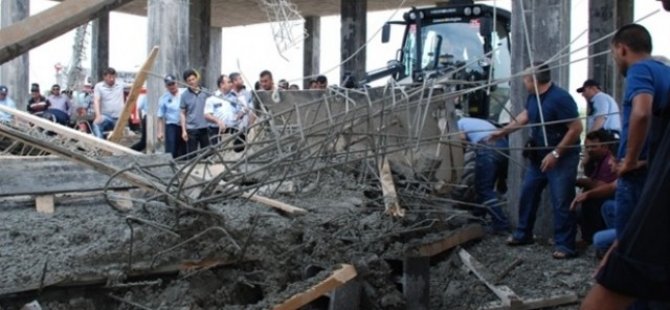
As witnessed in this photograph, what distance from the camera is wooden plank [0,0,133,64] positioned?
3.88 meters

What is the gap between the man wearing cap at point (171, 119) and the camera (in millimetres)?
10156

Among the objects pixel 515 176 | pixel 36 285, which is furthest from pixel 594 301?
pixel 515 176

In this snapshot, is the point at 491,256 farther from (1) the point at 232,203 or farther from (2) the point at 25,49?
(2) the point at 25,49

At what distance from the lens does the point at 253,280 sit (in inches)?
191

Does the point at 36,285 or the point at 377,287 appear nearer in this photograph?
the point at 36,285

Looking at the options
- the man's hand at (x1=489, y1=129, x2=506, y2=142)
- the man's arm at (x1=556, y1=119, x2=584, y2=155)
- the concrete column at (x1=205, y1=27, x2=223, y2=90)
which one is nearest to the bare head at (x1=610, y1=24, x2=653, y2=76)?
the man's arm at (x1=556, y1=119, x2=584, y2=155)

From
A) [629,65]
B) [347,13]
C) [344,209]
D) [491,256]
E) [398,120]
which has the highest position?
[347,13]

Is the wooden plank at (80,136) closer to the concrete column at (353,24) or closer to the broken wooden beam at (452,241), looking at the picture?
the broken wooden beam at (452,241)

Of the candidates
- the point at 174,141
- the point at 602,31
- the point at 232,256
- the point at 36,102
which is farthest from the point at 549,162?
the point at 36,102

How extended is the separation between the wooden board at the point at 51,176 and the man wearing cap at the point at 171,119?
4.38 m

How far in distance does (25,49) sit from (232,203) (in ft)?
6.02

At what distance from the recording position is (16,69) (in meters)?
16.7

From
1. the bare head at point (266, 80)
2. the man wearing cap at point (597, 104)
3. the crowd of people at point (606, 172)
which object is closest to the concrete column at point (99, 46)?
the bare head at point (266, 80)

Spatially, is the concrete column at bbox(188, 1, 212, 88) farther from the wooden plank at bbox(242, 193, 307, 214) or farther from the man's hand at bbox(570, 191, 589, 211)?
the wooden plank at bbox(242, 193, 307, 214)
